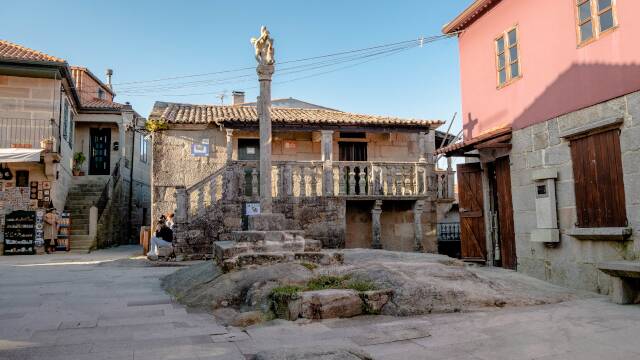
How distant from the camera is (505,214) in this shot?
966cm

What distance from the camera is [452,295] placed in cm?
555

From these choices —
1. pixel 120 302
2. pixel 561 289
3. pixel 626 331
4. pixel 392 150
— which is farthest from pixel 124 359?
pixel 392 150

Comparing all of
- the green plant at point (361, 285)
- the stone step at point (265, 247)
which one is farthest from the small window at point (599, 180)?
the stone step at point (265, 247)

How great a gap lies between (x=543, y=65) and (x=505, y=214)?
10.4 ft

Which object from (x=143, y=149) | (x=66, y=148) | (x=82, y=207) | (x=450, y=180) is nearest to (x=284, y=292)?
(x=450, y=180)

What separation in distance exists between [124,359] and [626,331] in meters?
4.59

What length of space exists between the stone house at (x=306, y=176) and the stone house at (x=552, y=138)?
4049 mm

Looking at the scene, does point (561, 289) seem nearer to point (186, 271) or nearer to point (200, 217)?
point (186, 271)

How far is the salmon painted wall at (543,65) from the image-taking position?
6621mm

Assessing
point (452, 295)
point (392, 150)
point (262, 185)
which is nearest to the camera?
point (452, 295)

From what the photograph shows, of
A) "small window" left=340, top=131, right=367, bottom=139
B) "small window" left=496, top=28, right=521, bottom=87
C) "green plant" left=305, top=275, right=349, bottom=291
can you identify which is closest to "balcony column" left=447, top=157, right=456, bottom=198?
"small window" left=340, top=131, right=367, bottom=139

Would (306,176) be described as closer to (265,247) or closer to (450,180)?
(450,180)

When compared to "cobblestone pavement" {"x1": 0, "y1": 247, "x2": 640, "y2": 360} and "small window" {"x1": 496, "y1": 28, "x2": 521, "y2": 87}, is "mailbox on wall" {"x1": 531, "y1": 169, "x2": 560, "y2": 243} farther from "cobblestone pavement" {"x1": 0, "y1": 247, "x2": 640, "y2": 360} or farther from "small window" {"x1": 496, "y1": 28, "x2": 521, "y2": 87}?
"small window" {"x1": 496, "y1": 28, "x2": 521, "y2": 87}

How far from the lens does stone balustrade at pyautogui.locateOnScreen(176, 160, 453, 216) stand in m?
13.0
